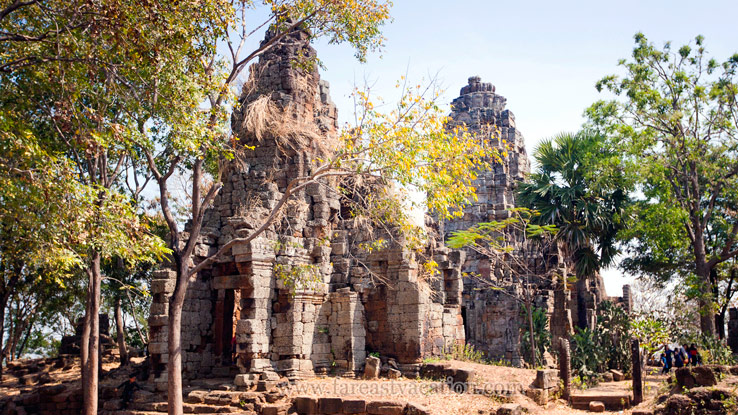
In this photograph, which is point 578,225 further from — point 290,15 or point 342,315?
point 290,15

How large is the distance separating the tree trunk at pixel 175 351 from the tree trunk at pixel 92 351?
103 inches

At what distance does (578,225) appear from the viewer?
2411cm

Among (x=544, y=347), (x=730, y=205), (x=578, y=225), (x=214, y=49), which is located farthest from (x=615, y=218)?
(x=214, y=49)

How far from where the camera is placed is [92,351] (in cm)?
1490

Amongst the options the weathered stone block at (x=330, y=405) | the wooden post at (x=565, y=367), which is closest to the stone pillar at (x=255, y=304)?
the weathered stone block at (x=330, y=405)

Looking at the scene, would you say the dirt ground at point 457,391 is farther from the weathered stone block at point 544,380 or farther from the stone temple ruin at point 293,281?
the stone temple ruin at point 293,281

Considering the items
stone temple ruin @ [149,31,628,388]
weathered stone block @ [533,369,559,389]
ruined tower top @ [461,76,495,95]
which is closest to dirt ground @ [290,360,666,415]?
weathered stone block @ [533,369,559,389]

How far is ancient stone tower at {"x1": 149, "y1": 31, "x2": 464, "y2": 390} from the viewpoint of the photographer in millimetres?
16703

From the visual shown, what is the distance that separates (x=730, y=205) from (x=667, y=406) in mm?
19138

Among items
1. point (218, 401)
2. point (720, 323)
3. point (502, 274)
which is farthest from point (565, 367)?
point (720, 323)

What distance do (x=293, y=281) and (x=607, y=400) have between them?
763 centimetres

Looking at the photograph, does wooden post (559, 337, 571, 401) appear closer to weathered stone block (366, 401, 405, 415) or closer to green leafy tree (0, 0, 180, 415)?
weathered stone block (366, 401, 405, 415)

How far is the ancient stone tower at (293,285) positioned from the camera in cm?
1670

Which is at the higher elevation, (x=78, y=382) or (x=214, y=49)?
(x=214, y=49)
